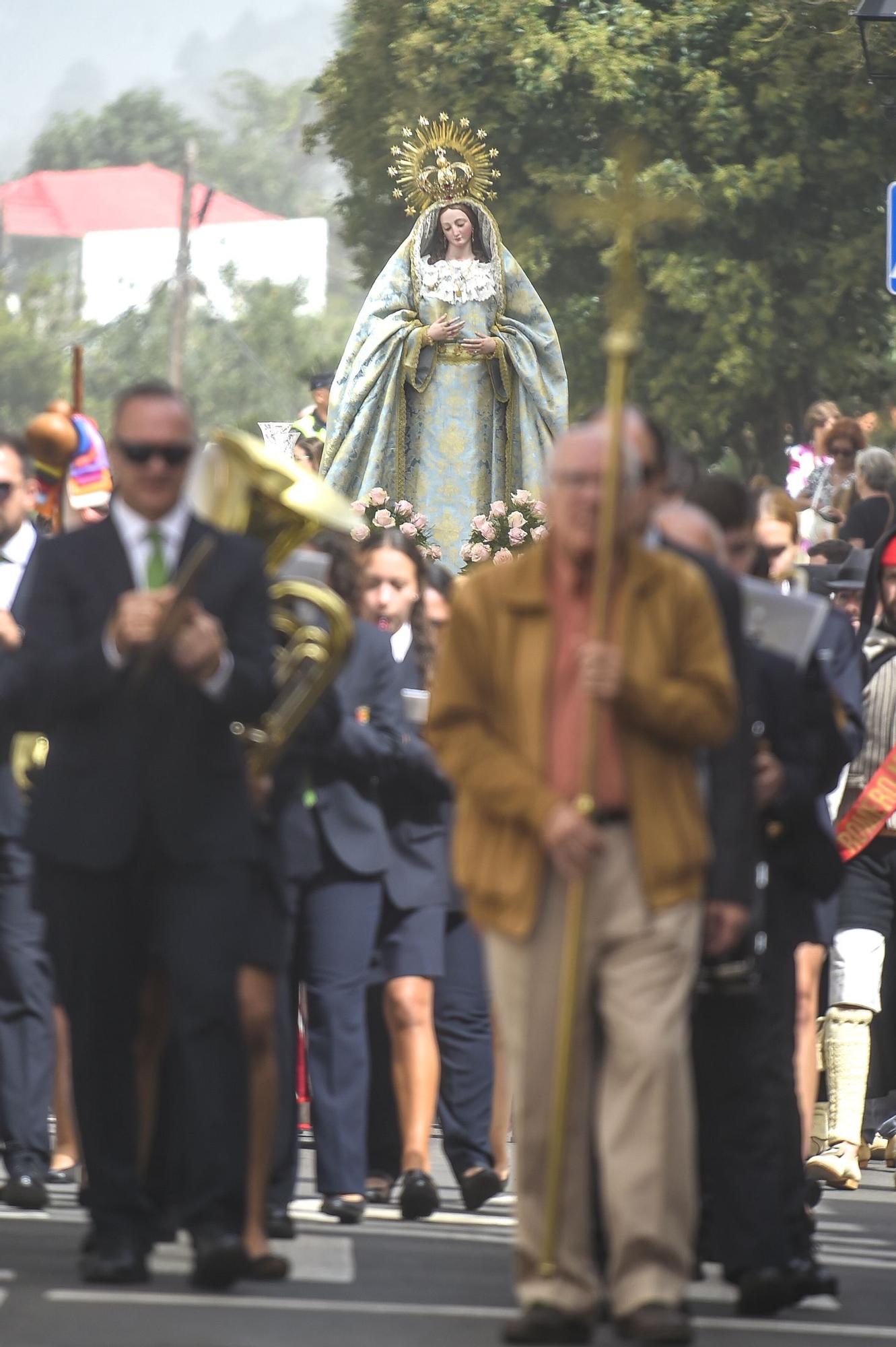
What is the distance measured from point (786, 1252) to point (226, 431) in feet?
7.35

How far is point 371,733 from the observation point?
964 centimetres

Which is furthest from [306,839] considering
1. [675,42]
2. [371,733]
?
[675,42]

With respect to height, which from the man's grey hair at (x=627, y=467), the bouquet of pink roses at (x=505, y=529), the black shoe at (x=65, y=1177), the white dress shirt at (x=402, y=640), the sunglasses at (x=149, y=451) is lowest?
the black shoe at (x=65, y=1177)

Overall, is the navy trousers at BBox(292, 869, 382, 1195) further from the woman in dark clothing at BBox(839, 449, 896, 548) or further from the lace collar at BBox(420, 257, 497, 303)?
the lace collar at BBox(420, 257, 497, 303)

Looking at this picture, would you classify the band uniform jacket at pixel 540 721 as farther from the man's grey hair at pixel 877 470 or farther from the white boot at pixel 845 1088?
the man's grey hair at pixel 877 470

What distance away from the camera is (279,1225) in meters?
8.77

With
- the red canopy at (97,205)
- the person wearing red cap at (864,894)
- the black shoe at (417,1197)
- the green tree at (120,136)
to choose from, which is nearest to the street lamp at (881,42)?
the person wearing red cap at (864,894)

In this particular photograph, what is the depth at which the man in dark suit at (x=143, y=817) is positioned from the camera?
7336mm

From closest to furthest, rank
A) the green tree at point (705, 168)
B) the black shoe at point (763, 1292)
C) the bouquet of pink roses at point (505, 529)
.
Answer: the black shoe at point (763, 1292)
the bouquet of pink roses at point (505, 529)
the green tree at point (705, 168)

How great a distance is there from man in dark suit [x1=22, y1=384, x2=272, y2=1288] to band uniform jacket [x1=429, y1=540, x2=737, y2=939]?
0.59m

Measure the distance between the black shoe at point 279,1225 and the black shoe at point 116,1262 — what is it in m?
1.17

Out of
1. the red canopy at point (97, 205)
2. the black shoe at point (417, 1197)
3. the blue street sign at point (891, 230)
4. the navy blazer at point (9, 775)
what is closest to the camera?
the navy blazer at point (9, 775)

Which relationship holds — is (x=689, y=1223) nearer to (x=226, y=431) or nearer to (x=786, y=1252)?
(x=786, y=1252)

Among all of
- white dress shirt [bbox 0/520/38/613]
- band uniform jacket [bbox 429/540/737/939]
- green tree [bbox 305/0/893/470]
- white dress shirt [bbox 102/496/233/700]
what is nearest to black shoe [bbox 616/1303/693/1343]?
band uniform jacket [bbox 429/540/737/939]
